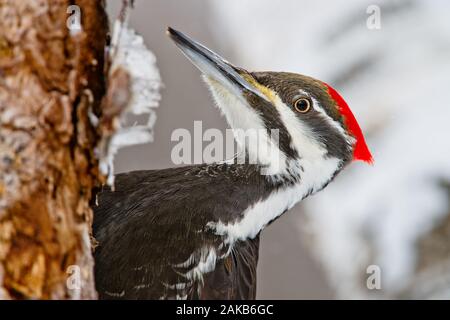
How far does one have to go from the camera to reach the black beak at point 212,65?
2.81 meters

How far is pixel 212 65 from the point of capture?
9.53 feet

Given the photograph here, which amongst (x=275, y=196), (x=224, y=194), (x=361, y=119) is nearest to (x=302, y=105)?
(x=275, y=196)

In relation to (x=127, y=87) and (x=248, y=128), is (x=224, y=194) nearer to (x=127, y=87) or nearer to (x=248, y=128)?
(x=248, y=128)

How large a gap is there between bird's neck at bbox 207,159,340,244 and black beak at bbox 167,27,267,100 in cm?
36

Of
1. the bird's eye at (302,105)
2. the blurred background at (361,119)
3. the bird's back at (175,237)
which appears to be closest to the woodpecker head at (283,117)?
the bird's eye at (302,105)

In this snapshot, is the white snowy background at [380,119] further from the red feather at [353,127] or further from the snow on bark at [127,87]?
the snow on bark at [127,87]

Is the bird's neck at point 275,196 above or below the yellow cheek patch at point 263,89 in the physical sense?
below

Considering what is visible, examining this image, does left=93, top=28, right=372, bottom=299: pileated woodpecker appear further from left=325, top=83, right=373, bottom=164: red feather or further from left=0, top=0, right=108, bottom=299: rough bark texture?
left=0, top=0, right=108, bottom=299: rough bark texture

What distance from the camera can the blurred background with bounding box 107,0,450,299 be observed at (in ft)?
16.0

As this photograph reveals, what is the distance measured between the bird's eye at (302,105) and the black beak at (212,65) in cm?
15

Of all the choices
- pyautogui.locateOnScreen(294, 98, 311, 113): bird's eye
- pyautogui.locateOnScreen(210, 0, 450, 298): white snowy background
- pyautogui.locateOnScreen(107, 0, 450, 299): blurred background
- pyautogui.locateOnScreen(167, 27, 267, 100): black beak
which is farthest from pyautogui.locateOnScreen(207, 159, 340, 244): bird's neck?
pyautogui.locateOnScreen(210, 0, 450, 298): white snowy background

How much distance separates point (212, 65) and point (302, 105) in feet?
1.44

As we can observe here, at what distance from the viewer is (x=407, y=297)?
4754mm

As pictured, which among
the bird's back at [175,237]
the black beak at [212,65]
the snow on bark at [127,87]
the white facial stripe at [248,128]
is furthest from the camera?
the white facial stripe at [248,128]
